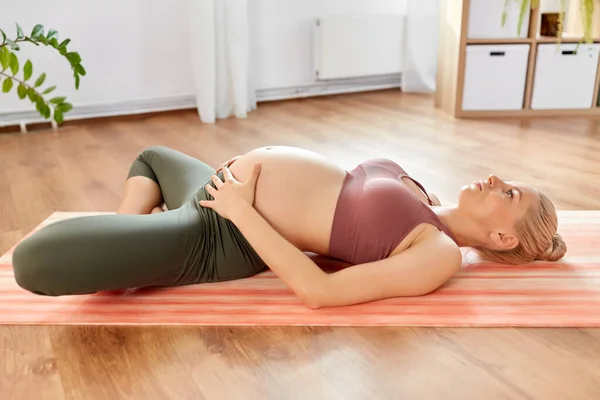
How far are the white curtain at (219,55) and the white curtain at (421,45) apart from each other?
4.10 feet

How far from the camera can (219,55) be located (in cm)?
337

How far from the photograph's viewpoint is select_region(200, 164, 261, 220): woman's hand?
53.6 inches

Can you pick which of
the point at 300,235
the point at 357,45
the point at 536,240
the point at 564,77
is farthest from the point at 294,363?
the point at 357,45

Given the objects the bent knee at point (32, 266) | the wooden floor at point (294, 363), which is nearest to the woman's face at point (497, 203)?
the wooden floor at point (294, 363)

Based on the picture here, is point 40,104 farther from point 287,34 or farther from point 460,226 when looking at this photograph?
point 287,34

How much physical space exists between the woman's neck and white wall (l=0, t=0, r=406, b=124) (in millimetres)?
2480

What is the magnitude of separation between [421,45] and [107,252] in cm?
338

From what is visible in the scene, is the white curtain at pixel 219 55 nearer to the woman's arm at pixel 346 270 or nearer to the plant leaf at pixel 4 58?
the plant leaf at pixel 4 58

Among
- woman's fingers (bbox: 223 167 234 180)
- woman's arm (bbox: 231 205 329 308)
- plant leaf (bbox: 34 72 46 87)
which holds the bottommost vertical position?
woman's arm (bbox: 231 205 329 308)

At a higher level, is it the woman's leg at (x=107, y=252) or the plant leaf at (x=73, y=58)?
the plant leaf at (x=73, y=58)

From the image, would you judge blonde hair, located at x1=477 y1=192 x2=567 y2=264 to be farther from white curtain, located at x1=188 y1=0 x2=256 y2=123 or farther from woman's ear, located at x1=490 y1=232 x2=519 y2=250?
white curtain, located at x1=188 y1=0 x2=256 y2=123

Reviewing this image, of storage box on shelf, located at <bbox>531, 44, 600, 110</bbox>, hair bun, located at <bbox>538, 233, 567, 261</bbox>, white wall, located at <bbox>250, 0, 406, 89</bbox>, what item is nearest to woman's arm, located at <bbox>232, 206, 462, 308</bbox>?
hair bun, located at <bbox>538, 233, 567, 261</bbox>

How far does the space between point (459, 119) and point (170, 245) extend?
2.51 meters

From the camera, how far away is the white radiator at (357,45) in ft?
12.8
